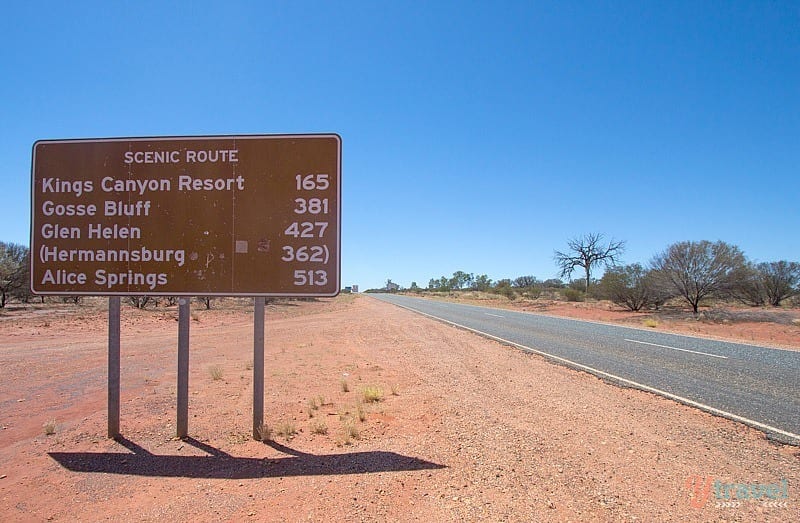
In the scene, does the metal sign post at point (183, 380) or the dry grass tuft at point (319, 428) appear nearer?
the metal sign post at point (183, 380)

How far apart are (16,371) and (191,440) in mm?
7002

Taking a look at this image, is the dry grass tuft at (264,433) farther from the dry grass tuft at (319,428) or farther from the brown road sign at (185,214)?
the brown road sign at (185,214)

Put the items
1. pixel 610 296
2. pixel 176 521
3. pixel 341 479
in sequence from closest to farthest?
1. pixel 176 521
2. pixel 341 479
3. pixel 610 296

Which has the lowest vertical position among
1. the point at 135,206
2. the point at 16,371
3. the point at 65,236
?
the point at 16,371

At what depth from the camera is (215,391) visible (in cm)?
778

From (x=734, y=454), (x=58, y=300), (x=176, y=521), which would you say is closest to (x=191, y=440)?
Result: (x=176, y=521)

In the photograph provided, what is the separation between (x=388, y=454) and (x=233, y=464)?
149 centimetres

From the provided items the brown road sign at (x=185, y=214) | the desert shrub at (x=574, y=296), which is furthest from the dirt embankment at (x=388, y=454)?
the desert shrub at (x=574, y=296)

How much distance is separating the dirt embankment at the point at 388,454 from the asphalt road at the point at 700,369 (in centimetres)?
69

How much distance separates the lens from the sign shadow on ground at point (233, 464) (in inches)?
171

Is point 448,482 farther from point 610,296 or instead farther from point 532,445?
point 610,296

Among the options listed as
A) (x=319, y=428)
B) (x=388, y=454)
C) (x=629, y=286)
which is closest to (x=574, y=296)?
(x=629, y=286)

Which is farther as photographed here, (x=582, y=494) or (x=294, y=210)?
(x=294, y=210)

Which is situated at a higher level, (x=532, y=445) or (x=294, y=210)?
(x=294, y=210)
